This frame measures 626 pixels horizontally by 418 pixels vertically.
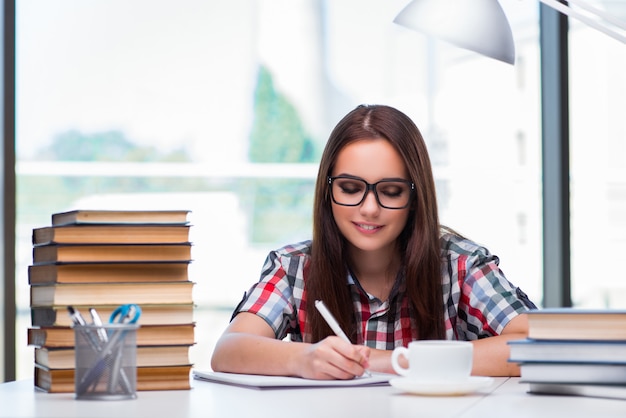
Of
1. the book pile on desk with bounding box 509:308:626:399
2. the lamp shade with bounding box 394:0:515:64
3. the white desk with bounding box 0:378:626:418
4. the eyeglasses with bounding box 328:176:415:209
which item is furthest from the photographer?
the eyeglasses with bounding box 328:176:415:209

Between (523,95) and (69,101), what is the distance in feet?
6.19

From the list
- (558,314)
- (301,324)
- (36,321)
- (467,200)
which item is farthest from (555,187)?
(36,321)

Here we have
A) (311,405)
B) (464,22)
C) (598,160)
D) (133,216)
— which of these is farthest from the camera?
(598,160)

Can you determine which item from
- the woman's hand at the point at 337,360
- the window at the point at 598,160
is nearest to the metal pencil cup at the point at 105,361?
the woman's hand at the point at 337,360

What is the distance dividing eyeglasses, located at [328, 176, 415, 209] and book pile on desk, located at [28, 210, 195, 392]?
53cm

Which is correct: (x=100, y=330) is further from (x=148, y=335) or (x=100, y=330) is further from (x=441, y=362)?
(x=441, y=362)

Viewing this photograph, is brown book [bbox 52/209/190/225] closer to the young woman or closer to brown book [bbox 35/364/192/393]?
brown book [bbox 35/364/192/393]

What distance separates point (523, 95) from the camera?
12.8 ft

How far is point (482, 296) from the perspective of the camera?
1918mm

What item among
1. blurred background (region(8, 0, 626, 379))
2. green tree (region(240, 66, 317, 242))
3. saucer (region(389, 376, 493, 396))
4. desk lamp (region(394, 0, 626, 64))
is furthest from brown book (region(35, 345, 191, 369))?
green tree (region(240, 66, 317, 242))

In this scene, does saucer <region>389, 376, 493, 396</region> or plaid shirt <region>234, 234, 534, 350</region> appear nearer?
saucer <region>389, 376, 493, 396</region>

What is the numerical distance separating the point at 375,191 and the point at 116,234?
0.63 m

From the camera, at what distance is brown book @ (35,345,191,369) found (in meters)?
1.33

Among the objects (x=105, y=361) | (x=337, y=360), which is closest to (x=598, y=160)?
(x=337, y=360)
